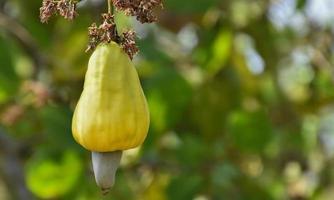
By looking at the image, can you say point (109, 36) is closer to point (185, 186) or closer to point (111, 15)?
point (111, 15)

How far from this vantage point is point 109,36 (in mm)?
820

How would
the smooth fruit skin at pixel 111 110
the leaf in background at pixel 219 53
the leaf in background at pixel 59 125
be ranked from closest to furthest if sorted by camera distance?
the smooth fruit skin at pixel 111 110 → the leaf in background at pixel 59 125 → the leaf in background at pixel 219 53

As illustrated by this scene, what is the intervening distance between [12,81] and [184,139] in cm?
34

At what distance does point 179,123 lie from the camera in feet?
5.73

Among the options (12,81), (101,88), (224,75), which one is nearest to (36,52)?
(12,81)

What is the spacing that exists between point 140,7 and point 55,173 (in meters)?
0.85

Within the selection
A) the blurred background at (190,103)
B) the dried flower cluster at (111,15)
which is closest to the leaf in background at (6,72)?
the blurred background at (190,103)

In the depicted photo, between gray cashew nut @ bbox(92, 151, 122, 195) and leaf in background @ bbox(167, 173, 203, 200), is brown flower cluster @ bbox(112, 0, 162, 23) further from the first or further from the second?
leaf in background @ bbox(167, 173, 203, 200)

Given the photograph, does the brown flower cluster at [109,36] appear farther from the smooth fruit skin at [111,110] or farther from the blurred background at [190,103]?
the blurred background at [190,103]

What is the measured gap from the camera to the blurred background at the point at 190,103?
1588 millimetres

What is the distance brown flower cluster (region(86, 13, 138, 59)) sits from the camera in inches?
A: 31.9

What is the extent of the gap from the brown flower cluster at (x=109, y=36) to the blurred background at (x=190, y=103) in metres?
0.53

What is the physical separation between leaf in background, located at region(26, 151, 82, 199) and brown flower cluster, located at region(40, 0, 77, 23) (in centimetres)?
78

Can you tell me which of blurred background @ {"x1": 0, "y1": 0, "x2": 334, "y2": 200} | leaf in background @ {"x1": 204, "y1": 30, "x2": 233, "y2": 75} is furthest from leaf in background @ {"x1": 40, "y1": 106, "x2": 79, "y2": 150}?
leaf in background @ {"x1": 204, "y1": 30, "x2": 233, "y2": 75}
